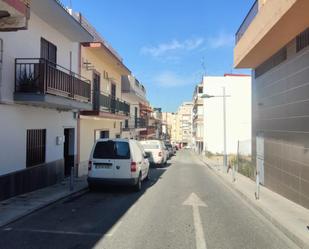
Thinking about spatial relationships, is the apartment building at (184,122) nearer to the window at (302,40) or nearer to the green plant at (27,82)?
the green plant at (27,82)

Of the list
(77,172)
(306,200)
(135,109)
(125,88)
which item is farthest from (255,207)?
(135,109)

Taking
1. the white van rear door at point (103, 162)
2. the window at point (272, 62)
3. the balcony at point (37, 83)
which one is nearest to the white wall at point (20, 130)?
the balcony at point (37, 83)

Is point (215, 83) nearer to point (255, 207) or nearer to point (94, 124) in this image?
point (94, 124)

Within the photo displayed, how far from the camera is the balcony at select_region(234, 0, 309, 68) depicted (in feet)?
34.7

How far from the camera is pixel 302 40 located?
12461 mm

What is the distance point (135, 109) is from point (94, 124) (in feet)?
79.7

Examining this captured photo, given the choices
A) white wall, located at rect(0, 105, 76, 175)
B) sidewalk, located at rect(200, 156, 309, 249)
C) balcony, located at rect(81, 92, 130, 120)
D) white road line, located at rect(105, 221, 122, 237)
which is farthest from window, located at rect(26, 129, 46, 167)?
sidewalk, located at rect(200, 156, 309, 249)

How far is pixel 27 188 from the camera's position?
13.9m

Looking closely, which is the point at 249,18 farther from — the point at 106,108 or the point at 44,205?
the point at 106,108

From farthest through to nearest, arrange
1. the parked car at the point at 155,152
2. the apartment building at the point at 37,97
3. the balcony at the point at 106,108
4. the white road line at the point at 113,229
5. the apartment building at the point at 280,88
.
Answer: the parked car at the point at 155,152 → the balcony at the point at 106,108 → the apartment building at the point at 37,97 → the apartment building at the point at 280,88 → the white road line at the point at 113,229

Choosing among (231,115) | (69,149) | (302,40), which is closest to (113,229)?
(302,40)

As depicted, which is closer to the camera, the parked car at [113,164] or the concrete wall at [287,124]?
the concrete wall at [287,124]

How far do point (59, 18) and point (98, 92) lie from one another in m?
7.93

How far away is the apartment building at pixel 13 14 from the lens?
814 centimetres
